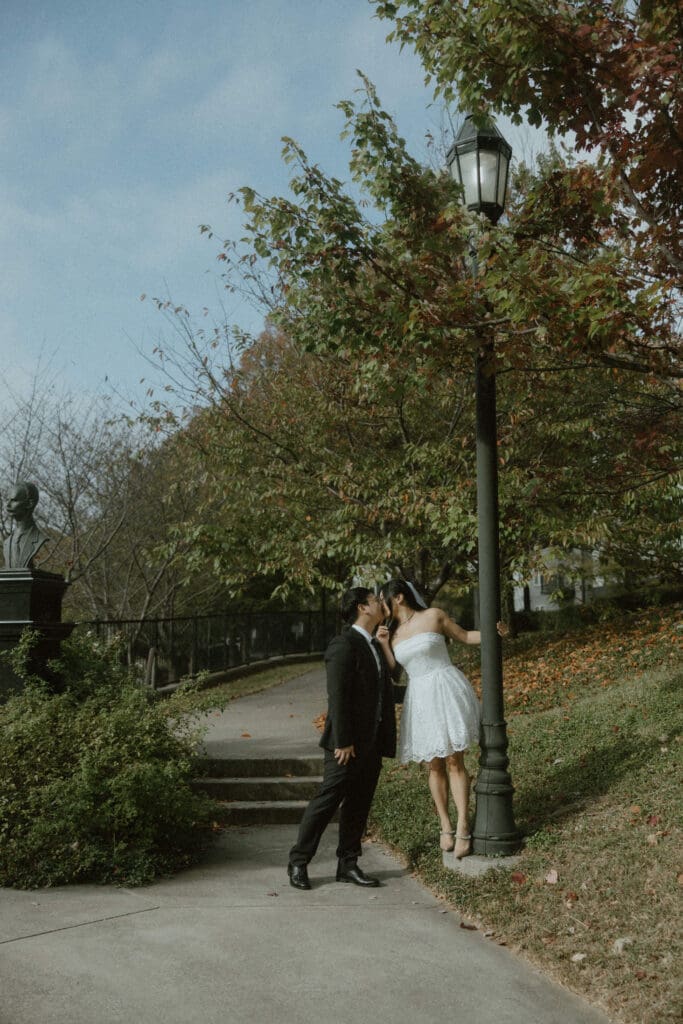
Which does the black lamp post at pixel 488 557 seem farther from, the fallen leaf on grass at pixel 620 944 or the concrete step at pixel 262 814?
the concrete step at pixel 262 814

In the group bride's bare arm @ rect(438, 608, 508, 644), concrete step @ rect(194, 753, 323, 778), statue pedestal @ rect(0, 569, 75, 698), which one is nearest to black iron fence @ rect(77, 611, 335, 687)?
statue pedestal @ rect(0, 569, 75, 698)

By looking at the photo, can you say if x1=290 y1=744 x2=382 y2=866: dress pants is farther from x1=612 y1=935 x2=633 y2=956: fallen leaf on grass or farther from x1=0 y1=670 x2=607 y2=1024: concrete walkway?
x1=612 y1=935 x2=633 y2=956: fallen leaf on grass

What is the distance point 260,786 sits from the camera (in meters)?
8.58

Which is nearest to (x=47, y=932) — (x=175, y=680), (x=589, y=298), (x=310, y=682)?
(x=589, y=298)

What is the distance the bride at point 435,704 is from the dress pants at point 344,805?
0.33 meters

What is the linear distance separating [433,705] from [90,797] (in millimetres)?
2528

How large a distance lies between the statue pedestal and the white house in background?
591cm

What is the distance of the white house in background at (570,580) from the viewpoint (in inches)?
521

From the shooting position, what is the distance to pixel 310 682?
18.6 meters

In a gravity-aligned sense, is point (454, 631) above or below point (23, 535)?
below

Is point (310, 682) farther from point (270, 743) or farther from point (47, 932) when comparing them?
point (47, 932)

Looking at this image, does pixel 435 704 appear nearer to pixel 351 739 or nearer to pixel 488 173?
pixel 351 739

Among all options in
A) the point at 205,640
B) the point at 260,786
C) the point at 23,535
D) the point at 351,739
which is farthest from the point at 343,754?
the point at 205,640

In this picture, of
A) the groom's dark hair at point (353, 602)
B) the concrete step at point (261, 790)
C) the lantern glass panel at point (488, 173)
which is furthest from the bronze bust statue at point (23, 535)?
the lantern glass panel at point (488, 173)
